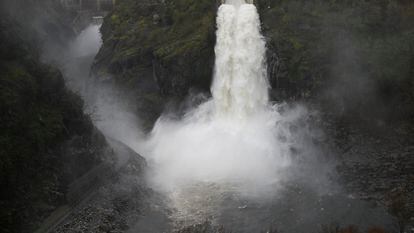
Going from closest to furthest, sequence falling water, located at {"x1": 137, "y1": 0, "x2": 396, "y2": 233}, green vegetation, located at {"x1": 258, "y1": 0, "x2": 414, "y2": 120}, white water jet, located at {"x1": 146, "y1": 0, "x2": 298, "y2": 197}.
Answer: falling water, located at {"x1": 137, "y1": 0, "x2": 396, "y2": 233} → white water jet, located at {"x1": 146, "y1": 0, "x2": 298, "y2": 197} → green vegetation, located at {"x1": 258, "y1": 0, "x2": 414, "y2": 120}

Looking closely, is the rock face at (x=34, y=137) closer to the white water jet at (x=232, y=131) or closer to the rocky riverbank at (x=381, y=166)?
the white water jet at (x=232, y=131)

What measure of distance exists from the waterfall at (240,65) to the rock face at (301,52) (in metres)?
0.93

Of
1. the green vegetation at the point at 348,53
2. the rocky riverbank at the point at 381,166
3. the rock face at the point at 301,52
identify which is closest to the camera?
the rocky riverbank at the point at 381,166

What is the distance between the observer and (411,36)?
37.2 m

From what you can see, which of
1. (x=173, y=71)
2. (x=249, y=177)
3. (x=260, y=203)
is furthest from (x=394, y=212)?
(x=173, y=71)

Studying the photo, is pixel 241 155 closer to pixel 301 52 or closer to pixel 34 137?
pixel 301 52

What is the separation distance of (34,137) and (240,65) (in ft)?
75.9

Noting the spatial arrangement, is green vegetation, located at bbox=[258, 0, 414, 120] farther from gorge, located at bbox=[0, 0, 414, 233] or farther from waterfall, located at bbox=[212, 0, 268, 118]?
waterfall, located at bbox=[212, 0, 268, 118]

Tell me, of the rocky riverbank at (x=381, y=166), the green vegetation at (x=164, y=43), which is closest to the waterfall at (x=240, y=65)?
the green vegetation at (x=164, y=43)

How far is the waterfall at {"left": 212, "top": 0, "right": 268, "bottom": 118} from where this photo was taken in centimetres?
4162

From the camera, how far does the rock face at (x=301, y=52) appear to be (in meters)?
37.1

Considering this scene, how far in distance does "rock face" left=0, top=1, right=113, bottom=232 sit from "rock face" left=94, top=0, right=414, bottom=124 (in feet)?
52.8

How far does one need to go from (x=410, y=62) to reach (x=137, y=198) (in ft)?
79.4

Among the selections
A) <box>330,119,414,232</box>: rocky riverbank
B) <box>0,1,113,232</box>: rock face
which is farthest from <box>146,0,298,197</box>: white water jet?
<box>0,1,113,232</box>: rock face
